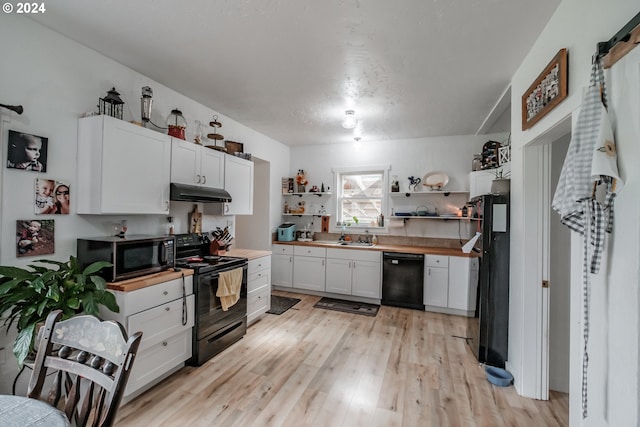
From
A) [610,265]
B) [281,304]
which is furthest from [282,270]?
[610,265]

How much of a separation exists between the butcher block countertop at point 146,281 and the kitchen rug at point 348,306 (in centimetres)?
232

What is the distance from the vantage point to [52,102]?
200 cm

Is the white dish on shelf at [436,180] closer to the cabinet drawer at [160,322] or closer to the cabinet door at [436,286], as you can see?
the cabinet door at [436,286]

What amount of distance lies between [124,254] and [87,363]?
119 centimetres

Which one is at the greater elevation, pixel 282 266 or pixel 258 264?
pixel 258 264

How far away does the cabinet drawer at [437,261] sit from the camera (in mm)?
3967

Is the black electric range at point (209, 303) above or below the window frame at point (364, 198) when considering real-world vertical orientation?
below

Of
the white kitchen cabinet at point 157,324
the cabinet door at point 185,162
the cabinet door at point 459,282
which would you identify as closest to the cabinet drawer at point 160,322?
the white kitchen cabinet at point 157,324

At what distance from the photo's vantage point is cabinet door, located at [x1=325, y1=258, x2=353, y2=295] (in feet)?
14.5

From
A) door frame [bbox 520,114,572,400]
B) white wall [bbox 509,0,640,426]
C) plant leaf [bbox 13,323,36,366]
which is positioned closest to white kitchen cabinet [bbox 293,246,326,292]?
door frame [bbox 520,114,572,400]

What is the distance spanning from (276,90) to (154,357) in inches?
103

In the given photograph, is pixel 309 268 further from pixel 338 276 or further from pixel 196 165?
pixel 196 165

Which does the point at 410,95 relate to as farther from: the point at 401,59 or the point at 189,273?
the point at 189,273

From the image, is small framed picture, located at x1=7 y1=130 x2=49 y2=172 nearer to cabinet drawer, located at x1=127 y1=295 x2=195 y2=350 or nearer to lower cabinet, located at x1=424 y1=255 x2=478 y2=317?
cabinet drawer, located at x1=127 y1=295 x2=195 y2=350
